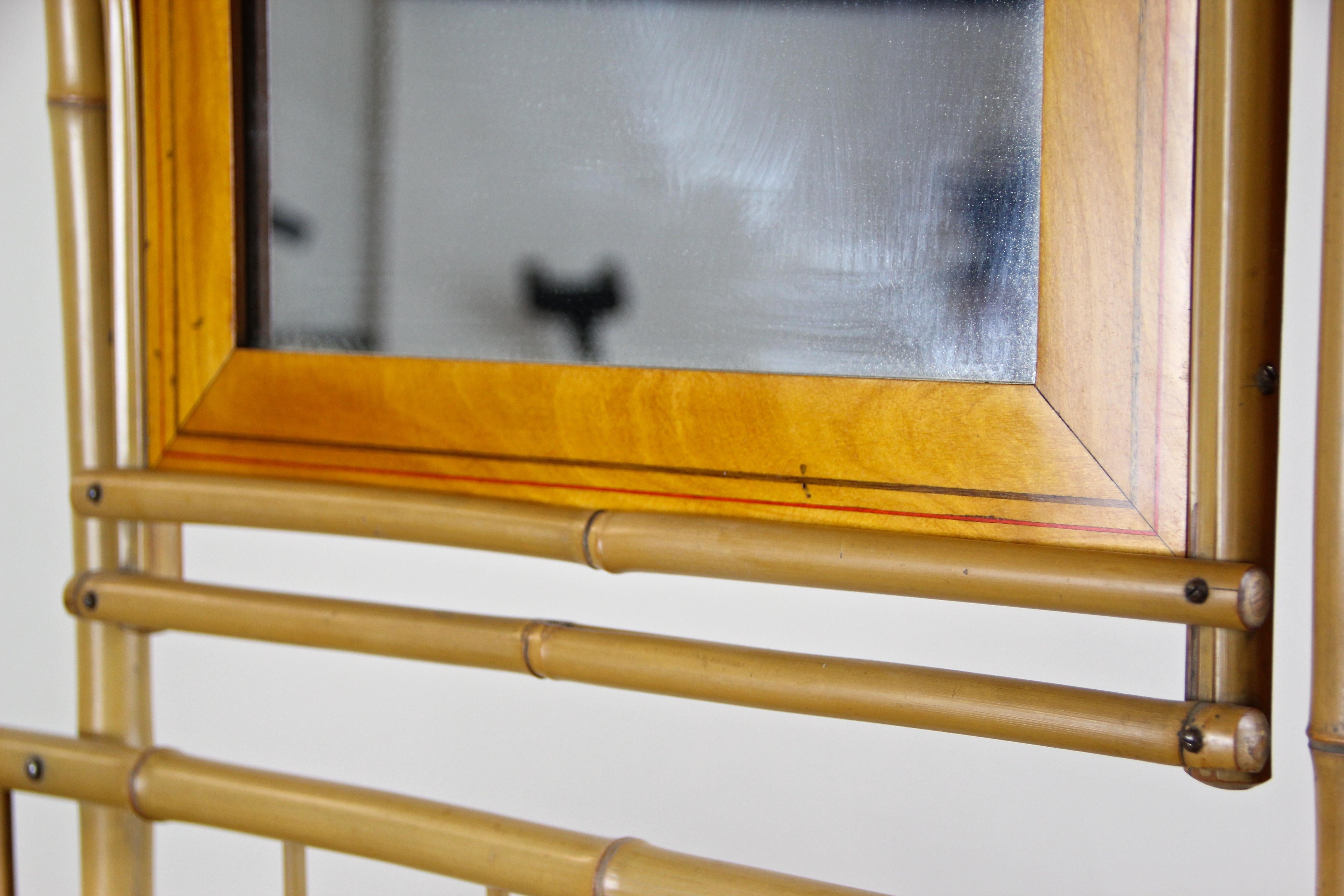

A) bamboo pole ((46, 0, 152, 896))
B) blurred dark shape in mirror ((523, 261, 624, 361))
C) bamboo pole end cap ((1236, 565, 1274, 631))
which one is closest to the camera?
bamboo pole end cap ((1236, 565, 1274, 631))

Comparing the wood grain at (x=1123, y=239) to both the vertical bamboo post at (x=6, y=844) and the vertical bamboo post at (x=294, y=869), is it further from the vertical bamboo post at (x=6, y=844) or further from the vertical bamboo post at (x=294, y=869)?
the vertical bamboo post at (x=6, y=844)

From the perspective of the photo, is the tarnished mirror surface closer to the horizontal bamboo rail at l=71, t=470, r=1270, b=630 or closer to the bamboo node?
the horizontal bamboo rail at l=71, t=470, r=1270, b=630

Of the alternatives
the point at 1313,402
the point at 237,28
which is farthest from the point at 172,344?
the point at 1313,402

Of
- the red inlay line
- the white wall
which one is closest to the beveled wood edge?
the red inlay line

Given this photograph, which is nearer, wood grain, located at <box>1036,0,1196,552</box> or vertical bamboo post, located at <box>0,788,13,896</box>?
wood grain, located at <box>1036,0,1196,552</box>

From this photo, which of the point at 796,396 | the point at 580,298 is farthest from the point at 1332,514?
the point at 580,298

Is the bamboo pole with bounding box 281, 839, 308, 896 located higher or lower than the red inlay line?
lower

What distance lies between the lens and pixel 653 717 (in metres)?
0.66

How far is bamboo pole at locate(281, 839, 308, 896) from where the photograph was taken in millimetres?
600

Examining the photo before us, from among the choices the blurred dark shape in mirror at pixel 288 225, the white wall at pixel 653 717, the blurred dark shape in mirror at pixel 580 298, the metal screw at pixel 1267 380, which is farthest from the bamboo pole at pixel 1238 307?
the blurred dark shape in mirror at pixel 288 225

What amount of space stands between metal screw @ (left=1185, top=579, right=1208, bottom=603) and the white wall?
0.51 ft

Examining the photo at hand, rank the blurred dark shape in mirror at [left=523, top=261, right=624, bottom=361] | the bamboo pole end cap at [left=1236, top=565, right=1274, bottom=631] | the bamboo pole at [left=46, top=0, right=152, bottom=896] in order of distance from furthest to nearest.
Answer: the bamboo pole at [left=46, top=0, right=152, bottom=896]
the blurred dark shape in mirror at [left=523, top=261, right=624, bottom=361]
the bamboo pole end cap at [left=1236, top=565, right=1274, bottom=631]

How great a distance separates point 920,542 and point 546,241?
9.0 inches

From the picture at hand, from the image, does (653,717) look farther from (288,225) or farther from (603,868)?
(288,225)
